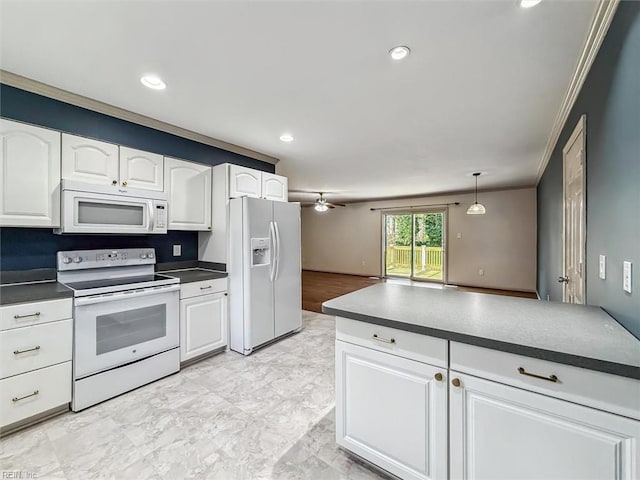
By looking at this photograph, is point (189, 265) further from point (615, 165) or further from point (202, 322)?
point (615, 165)

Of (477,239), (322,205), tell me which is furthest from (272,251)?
(477,239)

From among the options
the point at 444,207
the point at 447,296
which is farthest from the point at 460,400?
the point at 444,207

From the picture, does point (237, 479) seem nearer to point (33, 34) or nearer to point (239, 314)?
point (239, 314)

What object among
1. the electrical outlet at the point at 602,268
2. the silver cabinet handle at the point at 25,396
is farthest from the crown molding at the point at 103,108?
the electrical outlet at the point at 602,268

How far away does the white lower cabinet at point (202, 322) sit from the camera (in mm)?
2750

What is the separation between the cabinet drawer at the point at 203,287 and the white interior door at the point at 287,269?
24.6 inches

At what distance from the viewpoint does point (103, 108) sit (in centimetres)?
249

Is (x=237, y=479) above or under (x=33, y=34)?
under

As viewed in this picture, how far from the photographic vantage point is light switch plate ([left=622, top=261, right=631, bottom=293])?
46.2 inches

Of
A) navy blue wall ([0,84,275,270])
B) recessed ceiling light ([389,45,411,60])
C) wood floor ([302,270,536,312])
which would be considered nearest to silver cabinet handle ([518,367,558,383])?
recessed ceiling light ([389,45,411,60])

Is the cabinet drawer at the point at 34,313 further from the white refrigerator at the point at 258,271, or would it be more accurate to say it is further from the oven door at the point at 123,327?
the white refrigerator at the point at 258,271

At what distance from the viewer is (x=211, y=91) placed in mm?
2232

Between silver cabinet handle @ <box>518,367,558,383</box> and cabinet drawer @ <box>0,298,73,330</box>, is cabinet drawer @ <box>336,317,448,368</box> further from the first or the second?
cabinet drawer @ <box>0,298,73,330</box>

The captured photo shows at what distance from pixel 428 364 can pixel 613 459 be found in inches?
24.5
